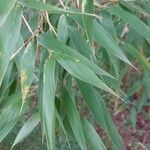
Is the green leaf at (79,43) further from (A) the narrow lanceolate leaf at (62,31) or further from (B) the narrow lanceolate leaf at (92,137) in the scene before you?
(B) the narrow lanceolate leaf at (92,137)

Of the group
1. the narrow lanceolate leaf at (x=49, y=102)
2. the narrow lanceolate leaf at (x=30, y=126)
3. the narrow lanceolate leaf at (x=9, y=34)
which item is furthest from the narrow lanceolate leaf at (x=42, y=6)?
the narrow lanceolate leaf at (x=30, y=126)

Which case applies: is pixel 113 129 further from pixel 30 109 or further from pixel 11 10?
pixel 30 109

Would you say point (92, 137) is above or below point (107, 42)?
below

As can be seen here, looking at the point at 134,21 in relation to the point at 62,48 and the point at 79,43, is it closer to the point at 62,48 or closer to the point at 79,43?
the point at 79,43

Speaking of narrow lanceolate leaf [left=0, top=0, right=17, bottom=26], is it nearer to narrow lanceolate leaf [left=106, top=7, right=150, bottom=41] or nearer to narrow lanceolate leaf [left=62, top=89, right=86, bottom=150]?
narrow lanceolate leaf [left=62, top=89, right=86, bottom=150]

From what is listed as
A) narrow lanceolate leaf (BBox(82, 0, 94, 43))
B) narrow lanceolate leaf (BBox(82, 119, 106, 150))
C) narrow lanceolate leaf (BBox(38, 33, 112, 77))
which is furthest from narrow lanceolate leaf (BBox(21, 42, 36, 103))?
narrow lanceolate leaf (BBox(82, 119, 106, 150))

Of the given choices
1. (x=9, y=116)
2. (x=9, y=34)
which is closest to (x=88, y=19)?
(x=9, y=34)
